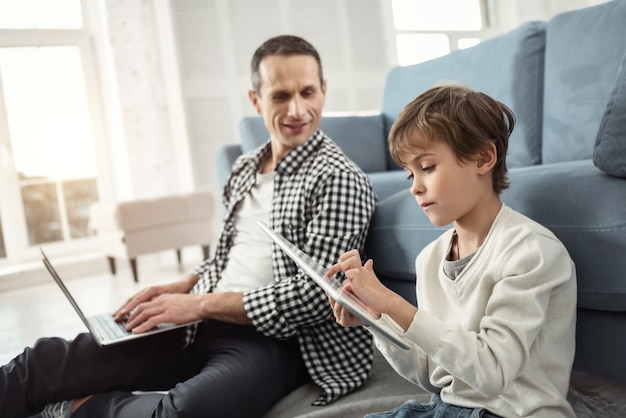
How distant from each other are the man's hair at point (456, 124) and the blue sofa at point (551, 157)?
232 millimetres

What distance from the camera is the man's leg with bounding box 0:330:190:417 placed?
1.25 metres

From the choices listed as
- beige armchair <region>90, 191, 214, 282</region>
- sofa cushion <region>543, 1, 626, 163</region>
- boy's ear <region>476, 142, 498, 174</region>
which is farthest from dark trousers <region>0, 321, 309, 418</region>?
beige armchair <region>90, 191, 214, 282</region>

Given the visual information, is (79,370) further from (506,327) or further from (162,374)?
(506,327)

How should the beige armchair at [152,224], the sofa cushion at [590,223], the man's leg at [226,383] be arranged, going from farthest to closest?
the beige armchair at [152,224]
the man's leg at [226,383]
the sofa cushion at [590,223]

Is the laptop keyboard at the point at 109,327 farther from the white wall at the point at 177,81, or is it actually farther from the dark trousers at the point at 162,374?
the white wall at the point at 177,81

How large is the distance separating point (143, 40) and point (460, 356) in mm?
4552

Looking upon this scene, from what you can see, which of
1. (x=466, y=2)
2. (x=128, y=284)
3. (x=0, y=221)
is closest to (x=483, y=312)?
(x=128, y=284)

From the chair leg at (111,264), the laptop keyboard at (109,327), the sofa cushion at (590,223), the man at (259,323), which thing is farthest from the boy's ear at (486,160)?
the chair leg at (111,264)

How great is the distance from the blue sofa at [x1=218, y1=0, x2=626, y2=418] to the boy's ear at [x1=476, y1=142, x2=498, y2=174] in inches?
10.2

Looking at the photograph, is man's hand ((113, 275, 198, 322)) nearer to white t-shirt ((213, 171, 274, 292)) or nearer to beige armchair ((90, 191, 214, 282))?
white t-shirt ((213, 171, 274, 292))

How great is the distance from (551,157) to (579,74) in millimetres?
259

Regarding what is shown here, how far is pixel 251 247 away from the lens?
150 centimetres

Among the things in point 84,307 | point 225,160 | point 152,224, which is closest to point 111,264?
point 152,224

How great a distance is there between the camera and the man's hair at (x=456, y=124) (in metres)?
0.91
